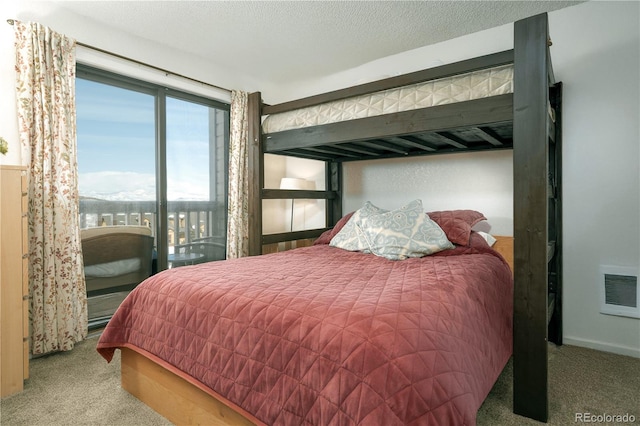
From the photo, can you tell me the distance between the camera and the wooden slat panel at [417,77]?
65.9 inches

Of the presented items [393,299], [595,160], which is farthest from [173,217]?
[595,160]

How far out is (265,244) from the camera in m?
2.85

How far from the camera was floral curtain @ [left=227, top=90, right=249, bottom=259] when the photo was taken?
3.45 meters

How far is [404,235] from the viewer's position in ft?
7.43

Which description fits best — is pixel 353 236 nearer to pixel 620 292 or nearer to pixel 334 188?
pixel 334 188

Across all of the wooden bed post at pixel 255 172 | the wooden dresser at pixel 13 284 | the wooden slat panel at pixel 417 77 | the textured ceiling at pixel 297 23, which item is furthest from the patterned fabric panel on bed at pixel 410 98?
the wooden dresser at pixel 13 284

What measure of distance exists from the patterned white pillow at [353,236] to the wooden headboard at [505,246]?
0.97m

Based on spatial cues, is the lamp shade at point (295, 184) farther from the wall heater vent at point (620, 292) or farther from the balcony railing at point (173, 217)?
the wall heater vent at point (620, 292)

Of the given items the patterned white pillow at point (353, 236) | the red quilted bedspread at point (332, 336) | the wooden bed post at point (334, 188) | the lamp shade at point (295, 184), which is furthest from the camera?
the wooden bed post at point (334, 188)

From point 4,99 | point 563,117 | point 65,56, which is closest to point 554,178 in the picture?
point 563,117

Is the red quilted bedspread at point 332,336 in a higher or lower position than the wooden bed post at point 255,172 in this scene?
lower

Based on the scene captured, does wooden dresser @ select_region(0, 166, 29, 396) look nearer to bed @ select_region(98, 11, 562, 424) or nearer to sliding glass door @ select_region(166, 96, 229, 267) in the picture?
bed @ select_region(98, 11, 562, 424)

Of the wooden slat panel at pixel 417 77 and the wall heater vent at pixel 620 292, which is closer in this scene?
the wooden slat panel at pixel 417 77

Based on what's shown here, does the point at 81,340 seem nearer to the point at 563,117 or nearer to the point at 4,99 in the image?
the point at 4,99
